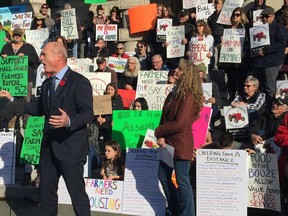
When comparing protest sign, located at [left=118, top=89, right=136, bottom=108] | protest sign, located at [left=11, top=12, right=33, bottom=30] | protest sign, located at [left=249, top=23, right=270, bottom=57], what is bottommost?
protest sign, located at [left=118, top=89, right=136, bottom=108]

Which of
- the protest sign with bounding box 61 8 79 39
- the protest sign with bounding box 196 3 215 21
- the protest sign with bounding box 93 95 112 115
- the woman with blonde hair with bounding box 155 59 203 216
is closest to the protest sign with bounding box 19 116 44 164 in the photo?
the protest sign with bounding box 93 95 112 115

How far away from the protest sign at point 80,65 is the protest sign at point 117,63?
17.5 inches

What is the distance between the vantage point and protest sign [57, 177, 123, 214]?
971 centimetres

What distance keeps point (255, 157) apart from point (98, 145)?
3067 mm

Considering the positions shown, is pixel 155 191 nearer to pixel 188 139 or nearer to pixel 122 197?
pixel 122 197

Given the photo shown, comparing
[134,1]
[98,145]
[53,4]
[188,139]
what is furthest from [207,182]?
[53,4]

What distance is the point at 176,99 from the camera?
841 cm

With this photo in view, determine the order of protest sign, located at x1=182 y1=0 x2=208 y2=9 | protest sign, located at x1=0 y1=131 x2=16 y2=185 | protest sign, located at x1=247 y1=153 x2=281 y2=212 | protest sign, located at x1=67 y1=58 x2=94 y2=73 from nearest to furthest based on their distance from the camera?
protest sign, located at x1=247 y1=153 x2=281 y2=212, protest sign, located at x1=0 y1=131 x2=16 y2=185, protest sign, located at x1=67 y1=58 x2=94 y2=73, protest sign, located at x1=182 y1=0 x2=208 y2=9

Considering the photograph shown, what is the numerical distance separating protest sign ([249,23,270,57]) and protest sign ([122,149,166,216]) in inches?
173

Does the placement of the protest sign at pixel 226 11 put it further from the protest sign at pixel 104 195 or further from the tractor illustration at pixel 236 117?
the protest sign at pixel 104 195

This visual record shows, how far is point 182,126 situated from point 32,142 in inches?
130

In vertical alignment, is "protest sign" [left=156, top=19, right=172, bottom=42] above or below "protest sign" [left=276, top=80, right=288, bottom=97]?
above

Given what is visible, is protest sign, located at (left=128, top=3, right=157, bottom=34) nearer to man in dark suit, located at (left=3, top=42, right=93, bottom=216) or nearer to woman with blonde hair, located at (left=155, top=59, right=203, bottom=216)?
woman with blonde hair, located at (left=155, top=59, right=203, bottom=216)

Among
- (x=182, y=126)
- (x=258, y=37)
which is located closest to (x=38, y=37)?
(x=258, y=37)
